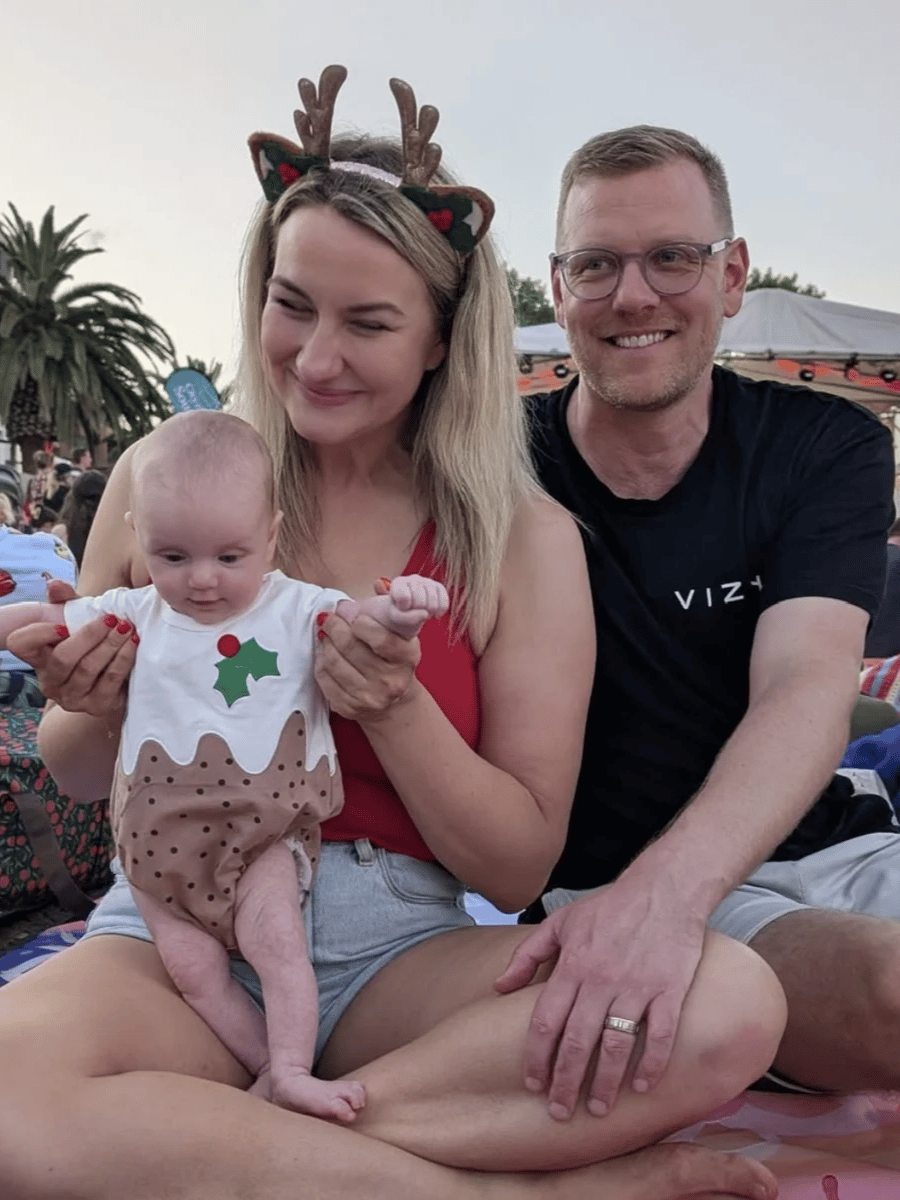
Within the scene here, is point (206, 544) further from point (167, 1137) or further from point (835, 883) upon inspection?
point (835, 883)

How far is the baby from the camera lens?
1669 mm

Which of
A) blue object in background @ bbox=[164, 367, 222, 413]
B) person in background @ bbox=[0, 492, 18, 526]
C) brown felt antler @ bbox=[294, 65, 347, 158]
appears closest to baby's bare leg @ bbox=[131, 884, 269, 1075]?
brown felt antler @ bbox=[294, 65, 347, 158]

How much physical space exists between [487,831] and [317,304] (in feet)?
3.02

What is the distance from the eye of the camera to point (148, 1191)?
1.47 metres

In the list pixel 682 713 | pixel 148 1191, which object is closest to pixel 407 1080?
pixel 148 1191

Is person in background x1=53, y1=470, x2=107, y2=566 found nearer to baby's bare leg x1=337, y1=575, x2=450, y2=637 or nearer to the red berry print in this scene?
the red berry print

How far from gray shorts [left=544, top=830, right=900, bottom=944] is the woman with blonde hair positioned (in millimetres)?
493

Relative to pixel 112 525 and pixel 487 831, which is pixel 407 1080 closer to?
pixel 487 831

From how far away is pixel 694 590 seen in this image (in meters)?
2.29

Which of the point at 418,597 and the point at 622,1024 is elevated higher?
the point at 418,597

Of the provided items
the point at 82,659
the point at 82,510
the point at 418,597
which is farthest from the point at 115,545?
the point at 82,510

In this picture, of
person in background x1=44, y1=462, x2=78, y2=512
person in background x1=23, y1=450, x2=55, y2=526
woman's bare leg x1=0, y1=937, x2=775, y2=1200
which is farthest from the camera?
person in background x1=23, y1=450, x2=55, y2=526

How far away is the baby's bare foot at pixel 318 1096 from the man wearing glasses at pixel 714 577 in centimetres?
73

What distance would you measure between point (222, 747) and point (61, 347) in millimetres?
20748
